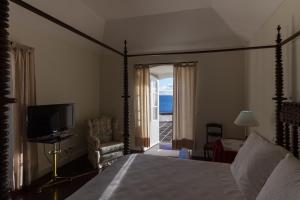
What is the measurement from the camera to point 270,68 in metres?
2.88

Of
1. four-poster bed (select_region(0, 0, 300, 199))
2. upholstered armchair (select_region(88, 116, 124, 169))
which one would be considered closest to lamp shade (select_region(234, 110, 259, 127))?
four-poster bed (select_region(0, 0, 300, 199))

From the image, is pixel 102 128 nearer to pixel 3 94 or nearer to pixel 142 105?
pixel 142 105

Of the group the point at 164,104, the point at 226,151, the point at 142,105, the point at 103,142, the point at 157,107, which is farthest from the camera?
the point at 164,104

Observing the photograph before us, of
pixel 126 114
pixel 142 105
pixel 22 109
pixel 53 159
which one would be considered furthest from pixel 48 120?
pixel 142 105

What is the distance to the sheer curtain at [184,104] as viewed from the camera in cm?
481

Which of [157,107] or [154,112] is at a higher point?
[157,107]

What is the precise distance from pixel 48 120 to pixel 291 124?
320cm

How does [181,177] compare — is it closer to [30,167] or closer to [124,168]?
[124,168]

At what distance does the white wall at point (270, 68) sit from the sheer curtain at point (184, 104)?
116 centimetres

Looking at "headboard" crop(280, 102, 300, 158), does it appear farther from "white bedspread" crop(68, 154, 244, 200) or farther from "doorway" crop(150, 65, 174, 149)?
"doorway" crop(150, 65, 174, 149)

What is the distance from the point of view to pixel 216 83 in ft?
15.5

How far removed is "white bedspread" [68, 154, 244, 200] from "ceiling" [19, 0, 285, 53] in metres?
2.18

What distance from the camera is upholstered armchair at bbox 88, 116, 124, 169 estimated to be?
4.04 metres

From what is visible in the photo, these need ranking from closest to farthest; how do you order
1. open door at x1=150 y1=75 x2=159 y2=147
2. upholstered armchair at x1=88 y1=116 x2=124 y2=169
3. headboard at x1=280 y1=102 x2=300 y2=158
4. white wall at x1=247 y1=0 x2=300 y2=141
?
headboard at x1=280 y1=102 x2=300 y2=158
white wall at x1=247 y1=0 x2=300 y2=141
upholstered armchair at x1=88 y1=116 x2=124 y2=169
open door at x1=150 y1=75 x2=159 y2=147
